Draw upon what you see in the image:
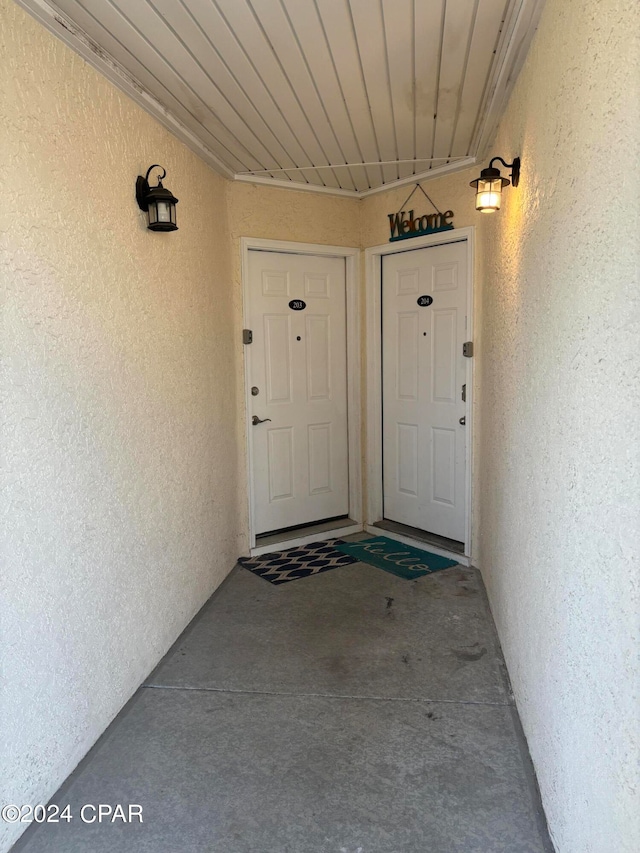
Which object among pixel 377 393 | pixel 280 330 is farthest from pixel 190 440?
pixel 377 393

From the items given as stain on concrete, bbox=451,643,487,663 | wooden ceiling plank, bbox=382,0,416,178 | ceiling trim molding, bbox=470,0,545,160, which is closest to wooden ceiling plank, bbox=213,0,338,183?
wooden ceiling plank, bbox=382,0,416,178

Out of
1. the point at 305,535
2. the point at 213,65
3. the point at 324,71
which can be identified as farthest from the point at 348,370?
the point at 213,65

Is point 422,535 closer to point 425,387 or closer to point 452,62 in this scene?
point 425,387

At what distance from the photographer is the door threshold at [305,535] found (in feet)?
13.4

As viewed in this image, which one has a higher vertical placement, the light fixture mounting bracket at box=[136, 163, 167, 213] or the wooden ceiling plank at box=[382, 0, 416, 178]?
the wooden ceiling plank at box=[382, 0, 416, 178]

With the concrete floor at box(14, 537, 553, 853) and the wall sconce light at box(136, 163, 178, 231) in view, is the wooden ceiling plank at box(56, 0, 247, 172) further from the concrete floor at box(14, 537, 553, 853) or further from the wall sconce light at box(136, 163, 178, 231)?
the concrete floor at box(14, 537, 553, 853)

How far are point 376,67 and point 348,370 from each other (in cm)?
232

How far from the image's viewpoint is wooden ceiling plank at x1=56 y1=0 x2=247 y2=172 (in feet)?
6.25

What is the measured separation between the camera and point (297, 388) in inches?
167

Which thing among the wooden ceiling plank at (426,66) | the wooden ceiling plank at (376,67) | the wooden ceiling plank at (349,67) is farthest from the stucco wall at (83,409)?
the wooden ceiling plank at (426,66)

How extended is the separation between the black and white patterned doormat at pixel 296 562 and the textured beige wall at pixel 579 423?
1616 millimetres

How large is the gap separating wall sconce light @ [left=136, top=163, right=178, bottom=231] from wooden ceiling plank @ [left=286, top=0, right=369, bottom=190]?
0.78 m

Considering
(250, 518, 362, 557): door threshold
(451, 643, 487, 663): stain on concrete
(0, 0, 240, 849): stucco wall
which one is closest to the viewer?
(0, 0, 240, 849): stucco wall

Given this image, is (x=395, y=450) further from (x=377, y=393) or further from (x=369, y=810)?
(x=369, y=810)
